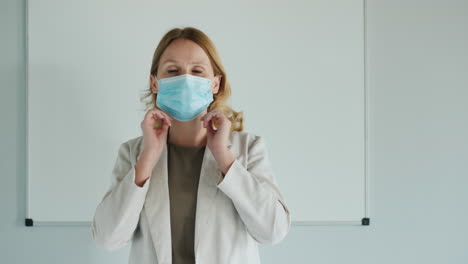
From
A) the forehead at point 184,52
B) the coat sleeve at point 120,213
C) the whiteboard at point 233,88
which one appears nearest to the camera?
the coat sleeve at point 120,213


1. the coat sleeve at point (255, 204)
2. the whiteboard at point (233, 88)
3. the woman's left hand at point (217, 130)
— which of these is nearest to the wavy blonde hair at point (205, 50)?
the woman's left hand at point (217, 130)

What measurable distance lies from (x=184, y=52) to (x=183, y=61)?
0.09 feet

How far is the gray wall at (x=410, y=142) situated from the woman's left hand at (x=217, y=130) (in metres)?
0.91

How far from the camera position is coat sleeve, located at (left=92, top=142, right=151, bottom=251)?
49.5 inches

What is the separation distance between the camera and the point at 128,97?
203cm

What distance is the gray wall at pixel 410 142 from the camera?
2.06m

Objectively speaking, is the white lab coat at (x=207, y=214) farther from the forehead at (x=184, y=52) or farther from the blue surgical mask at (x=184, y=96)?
the forehead at (x=184, y=52)

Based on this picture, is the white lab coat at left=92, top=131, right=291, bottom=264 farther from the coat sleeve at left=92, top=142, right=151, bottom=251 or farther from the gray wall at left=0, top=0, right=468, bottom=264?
the gray wall at left=0, top=0, right=468, bottom=264

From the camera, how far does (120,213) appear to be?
1.26 metres

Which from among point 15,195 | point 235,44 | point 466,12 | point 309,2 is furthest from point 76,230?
point 466,12

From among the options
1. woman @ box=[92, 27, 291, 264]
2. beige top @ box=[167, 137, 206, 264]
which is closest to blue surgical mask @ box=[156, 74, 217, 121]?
woman @ box=[92, 27, 291, 264]

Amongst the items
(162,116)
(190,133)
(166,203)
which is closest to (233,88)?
(190,133)

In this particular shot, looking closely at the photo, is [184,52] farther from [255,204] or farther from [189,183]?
[255,204]

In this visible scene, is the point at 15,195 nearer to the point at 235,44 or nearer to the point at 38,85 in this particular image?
the point at 38,85
